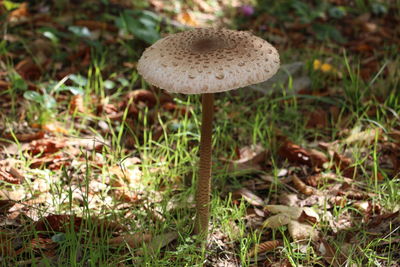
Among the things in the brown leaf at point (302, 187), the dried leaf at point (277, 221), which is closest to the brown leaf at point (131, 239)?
the dried leaf at point (277, 221)

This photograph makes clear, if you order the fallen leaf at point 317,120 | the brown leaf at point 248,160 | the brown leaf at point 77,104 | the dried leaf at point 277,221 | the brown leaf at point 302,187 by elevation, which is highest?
the fallen leaf at point 317,120

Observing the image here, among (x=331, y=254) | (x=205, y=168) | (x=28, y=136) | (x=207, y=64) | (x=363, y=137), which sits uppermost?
(x=207, y=64)

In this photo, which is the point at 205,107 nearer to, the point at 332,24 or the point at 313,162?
the point at 313,162

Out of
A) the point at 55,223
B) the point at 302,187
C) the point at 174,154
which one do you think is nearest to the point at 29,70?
the point at 174,154

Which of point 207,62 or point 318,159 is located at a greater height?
point 207,62

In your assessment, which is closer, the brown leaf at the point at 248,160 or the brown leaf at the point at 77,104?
the brown leaf at the point at 248,160

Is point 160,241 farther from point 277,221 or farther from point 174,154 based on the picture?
point 174,154

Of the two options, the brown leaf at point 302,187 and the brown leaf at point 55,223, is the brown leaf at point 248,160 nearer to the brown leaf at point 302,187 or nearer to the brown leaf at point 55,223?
the brown leaf at point 302,187
